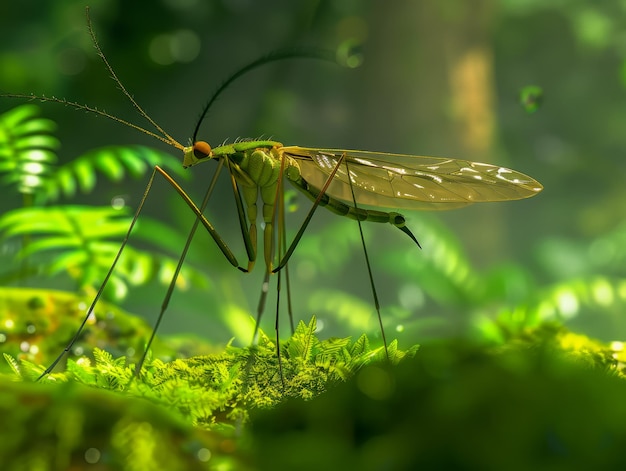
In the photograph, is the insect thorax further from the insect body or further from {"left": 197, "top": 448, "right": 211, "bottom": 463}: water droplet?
{"left": 197, "top": 448, "right": 211, "bottom": 463}: water droplet

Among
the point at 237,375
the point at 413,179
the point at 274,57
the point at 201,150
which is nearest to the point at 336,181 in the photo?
the point at 413,179

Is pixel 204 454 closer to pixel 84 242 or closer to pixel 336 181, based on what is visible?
pixel 336 181

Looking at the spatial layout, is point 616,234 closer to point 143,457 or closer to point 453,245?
point 453,245

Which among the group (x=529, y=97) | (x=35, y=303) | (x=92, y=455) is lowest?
(x=92, y=455)

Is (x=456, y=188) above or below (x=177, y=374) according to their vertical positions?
above

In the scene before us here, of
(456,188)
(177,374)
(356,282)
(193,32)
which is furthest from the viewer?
(193,32)

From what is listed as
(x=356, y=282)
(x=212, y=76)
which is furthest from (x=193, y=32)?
(x=356, y=282)

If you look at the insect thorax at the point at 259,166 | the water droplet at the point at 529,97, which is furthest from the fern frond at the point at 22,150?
the water droplet at the point at 529,97
